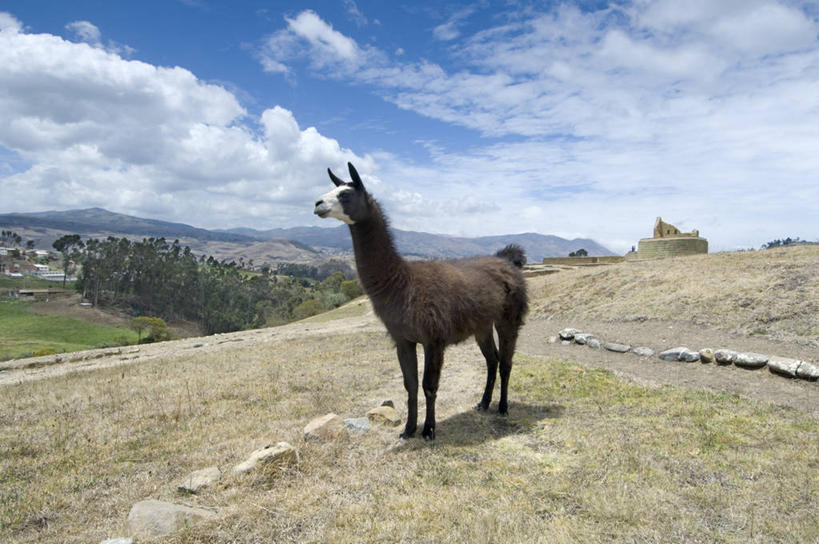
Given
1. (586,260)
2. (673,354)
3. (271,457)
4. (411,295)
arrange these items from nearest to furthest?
(271,457) → (411,295) → (673,354) → (586,260)

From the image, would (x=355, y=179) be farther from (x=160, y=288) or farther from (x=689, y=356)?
(x=160, y=288)

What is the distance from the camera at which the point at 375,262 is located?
20.5ft

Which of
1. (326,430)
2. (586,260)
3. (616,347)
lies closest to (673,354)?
(616,347)

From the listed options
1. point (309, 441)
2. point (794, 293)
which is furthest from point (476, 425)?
point (794, 293)

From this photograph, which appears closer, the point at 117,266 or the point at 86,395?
the point at 86,395

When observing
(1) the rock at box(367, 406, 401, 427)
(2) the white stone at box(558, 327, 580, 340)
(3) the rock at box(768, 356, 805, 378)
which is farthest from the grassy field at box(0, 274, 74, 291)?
(3) the rock at box(768, 356, 805, 378)

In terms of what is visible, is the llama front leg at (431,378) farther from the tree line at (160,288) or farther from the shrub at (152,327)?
the tree line at (160,288)

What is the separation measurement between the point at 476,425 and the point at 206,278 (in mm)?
103648

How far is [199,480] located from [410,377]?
9.49 ft

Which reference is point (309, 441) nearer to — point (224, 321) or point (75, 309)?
point (224, 321)

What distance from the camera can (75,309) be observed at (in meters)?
88.8

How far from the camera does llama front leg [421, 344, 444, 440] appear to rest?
6.29m

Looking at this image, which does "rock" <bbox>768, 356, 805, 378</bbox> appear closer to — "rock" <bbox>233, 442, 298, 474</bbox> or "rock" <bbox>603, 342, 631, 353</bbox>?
→ "rock" <bbox>603, 342, 631, 353</bbox>

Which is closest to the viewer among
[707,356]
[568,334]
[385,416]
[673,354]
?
[385,416]
